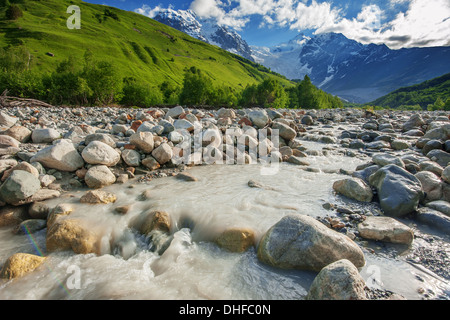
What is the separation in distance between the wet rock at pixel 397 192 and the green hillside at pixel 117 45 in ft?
167

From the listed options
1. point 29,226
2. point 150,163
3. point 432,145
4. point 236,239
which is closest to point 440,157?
point 432,145

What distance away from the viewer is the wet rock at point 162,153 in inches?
259

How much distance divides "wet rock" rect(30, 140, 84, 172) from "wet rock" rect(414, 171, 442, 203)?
8223 mm

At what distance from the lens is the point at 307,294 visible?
2.49m

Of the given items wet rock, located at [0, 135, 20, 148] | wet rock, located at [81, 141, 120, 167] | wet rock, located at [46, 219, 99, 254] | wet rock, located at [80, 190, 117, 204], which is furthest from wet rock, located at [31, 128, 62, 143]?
wet rock, located at [46, 219, 99, 254]

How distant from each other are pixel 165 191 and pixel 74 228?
79.9 inches

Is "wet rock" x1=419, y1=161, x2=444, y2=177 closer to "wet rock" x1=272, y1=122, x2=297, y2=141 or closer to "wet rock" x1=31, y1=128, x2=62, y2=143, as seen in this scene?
"wet rock" x1=272, y1=122, x2=297, y2=141

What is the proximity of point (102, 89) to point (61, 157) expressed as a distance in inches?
1095

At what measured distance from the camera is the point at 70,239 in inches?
133

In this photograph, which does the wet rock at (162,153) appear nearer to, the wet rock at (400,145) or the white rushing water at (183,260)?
the white rushing water at (183,260)

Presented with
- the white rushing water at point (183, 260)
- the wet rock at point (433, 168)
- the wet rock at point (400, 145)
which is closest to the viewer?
the white rushing water at point (183, 260)

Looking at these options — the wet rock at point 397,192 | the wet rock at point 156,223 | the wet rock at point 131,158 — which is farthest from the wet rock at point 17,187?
the wet rock at point 397,192

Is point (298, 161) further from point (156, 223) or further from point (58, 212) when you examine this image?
point (58, 212)
